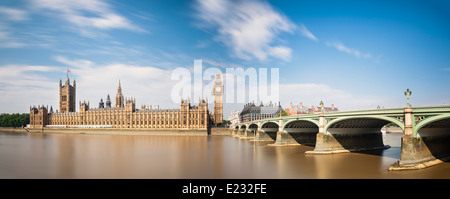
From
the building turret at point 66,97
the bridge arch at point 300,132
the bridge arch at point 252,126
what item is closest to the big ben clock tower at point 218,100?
the bridge arch at point 252,126

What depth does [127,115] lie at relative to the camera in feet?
411

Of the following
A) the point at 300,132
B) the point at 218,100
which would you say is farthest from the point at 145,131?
the point at 300,132

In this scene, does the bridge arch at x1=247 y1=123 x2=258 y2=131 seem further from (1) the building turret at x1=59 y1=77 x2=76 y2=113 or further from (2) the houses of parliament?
→ (1) the building turret at x1=59 y1=77 x2=76 y2=113

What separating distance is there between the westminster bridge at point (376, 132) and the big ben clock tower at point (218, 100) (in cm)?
7347

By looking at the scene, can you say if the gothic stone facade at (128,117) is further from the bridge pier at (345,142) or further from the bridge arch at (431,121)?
the bridge arch at (431,121)

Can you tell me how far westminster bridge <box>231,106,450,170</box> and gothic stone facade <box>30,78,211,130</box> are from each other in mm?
52484

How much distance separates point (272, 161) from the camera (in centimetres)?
3569

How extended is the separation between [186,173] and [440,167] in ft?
76.9

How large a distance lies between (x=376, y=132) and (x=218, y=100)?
104 metres

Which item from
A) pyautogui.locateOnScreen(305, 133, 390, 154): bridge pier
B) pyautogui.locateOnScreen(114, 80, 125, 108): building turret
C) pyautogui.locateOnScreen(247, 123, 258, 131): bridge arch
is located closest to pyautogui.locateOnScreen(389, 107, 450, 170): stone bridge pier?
pyautogui.locateOnScreen(305, 133, 390, 154): bridge pier

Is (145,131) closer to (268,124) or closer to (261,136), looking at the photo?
(261,136)

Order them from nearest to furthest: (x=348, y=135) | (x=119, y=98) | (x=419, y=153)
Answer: (x=419, y=153) → (x=348, y=135) → (x=119, y=98)
